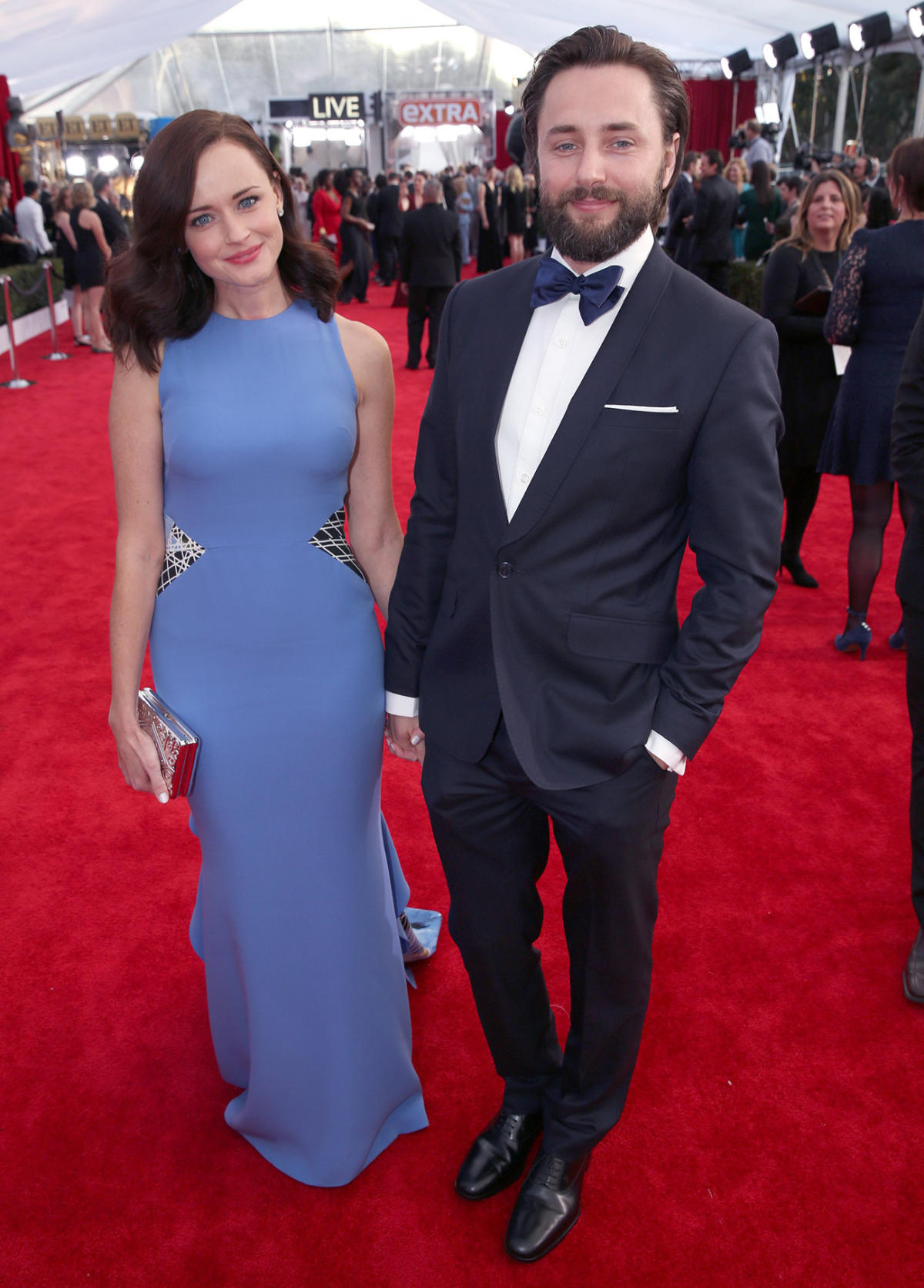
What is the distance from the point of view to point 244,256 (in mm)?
1653

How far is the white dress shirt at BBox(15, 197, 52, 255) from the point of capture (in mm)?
13292

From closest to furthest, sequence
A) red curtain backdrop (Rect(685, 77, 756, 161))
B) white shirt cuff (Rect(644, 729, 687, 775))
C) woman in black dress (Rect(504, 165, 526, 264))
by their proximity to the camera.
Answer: white shirt cuff (Rect(644, 729, 687, 775)), woman in black dress (Rect(504, 165, 526, 264)), red curtain backdrop (Rect(685, 77, 756, 161))

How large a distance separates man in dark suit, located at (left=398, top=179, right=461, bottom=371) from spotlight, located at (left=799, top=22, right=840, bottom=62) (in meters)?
6.66

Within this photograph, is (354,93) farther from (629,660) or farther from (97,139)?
(629,660)

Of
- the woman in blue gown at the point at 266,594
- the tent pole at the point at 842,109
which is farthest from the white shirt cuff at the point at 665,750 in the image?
the tent pole at the point at 842,109

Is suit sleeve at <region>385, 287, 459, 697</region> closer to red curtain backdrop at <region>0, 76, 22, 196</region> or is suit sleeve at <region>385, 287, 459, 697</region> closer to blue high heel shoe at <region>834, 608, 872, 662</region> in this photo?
blue high heel shoe at <region>834, 608, 872, 662</region>

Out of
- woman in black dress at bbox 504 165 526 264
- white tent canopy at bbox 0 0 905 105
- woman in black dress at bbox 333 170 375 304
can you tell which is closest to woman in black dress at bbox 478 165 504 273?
woman in black dress at bbox 504 165 526 264

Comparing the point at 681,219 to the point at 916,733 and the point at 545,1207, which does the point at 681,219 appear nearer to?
the point at 916,733

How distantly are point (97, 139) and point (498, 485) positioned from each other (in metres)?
26.2

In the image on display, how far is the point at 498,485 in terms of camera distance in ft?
4.99

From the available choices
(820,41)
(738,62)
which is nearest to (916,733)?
(820,41)

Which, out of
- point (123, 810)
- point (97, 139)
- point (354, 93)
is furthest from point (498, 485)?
point (354, 93)

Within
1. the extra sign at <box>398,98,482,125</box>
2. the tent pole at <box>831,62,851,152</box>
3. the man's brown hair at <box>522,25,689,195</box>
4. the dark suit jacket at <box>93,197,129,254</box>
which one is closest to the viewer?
the man's brown hair at <box>522,25,689,195</box>

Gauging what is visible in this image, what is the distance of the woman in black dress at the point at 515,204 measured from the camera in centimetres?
1373
